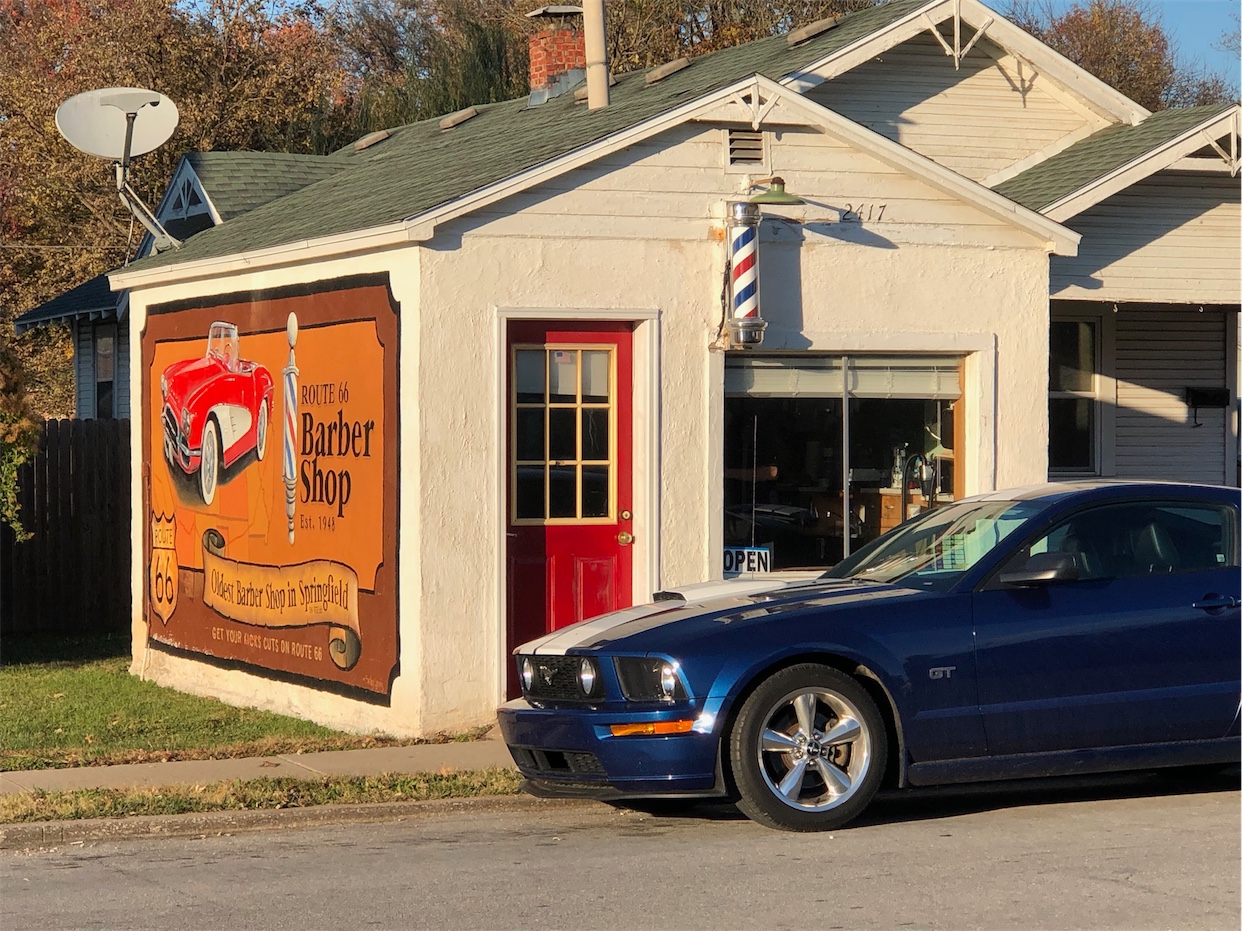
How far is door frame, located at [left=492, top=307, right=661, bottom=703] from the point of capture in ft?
35.5

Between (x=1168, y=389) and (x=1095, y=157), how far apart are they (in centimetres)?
Result: 277

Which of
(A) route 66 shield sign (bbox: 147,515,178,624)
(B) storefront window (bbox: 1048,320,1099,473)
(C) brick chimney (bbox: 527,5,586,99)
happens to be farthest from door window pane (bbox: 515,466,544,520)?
(C) brick chimney (bbox: 527,5,586,99)

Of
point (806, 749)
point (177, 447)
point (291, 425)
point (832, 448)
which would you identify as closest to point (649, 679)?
point (806, 749)

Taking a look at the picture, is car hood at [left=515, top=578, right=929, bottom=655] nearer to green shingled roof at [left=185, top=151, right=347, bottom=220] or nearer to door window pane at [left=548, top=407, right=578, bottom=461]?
door window pane at [left=548, top=407, right=578, bottom=461]

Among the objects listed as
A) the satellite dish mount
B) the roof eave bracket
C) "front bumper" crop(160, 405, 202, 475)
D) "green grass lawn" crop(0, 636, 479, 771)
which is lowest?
"green grass lawn" crop(0, 636, 479, 771)

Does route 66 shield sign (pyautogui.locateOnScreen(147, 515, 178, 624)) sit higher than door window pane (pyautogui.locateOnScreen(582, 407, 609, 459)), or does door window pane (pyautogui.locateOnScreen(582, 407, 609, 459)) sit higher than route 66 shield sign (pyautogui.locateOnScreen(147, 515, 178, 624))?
door window pane (pyautogui.locateOnScreen(582, 407, 609, 459))

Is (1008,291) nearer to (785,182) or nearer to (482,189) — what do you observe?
(785,182)

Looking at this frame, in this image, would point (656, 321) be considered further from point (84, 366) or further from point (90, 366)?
point (84, 366)

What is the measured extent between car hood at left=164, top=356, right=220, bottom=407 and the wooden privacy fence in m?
4.21

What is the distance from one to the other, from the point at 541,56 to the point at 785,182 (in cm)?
785

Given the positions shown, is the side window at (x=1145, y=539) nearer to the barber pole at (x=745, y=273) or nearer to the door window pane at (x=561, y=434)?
the barber pole at (x=745, y=273)

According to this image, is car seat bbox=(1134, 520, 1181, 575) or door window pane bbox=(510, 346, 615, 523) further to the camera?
door window pane bbox=(510, 346, 615, 523)

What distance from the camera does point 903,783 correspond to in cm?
780

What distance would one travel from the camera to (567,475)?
11.2m
